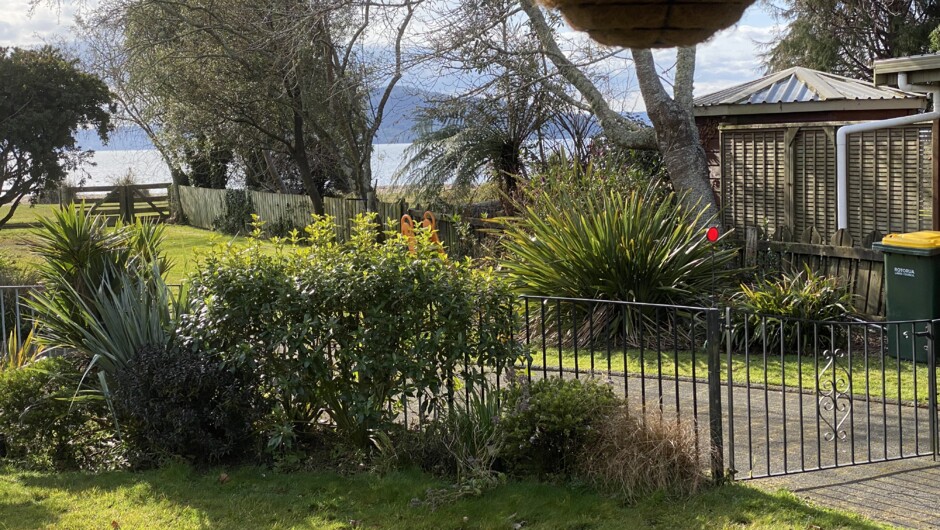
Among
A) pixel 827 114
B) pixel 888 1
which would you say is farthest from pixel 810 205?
pixel 888 1

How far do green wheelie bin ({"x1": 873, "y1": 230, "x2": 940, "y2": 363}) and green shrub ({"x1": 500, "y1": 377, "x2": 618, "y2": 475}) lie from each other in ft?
15.0

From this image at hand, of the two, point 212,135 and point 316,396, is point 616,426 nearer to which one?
point 316,396

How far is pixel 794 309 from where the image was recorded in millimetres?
9742

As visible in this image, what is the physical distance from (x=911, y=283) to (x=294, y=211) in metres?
16.8

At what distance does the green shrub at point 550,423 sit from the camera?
5688 mm

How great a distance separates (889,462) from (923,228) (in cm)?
507

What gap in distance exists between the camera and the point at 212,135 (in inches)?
846

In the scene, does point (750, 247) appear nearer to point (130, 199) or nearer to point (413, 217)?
point (413, 217)

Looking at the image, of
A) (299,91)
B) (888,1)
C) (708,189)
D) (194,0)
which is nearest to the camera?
(708,189)

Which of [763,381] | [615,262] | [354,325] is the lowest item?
[763,381]

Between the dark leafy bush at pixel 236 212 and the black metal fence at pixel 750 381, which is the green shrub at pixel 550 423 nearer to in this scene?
the black metal fence at pixel 750 381

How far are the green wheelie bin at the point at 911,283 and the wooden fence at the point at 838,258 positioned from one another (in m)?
0.54

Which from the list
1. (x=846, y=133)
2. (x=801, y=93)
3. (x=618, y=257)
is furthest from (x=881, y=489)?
(x=801, y=93)

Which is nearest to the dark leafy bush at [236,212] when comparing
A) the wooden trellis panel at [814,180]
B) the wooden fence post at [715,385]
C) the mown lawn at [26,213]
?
the mown lawn at [26,213]
